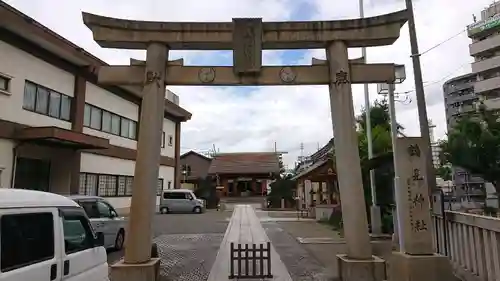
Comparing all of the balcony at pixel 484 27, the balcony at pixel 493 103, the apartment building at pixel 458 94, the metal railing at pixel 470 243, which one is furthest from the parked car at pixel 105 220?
the apartment building at pixel 458 94

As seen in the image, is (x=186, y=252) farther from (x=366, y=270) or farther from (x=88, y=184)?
(x=88, y=184)

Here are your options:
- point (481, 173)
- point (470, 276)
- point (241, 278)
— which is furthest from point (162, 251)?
point (481, 173)

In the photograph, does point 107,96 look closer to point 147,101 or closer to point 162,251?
point 162,251

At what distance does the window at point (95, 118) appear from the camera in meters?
24.3

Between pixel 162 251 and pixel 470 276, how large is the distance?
900 centimetres

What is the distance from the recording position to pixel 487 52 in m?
50.2

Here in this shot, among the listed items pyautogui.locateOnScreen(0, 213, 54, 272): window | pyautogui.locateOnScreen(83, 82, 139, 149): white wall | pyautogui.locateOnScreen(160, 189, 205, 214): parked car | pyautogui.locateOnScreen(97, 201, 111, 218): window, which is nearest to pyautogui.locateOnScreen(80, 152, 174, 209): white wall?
pyautogui.locateOnScreen(83, 82, 139, 149): white wall

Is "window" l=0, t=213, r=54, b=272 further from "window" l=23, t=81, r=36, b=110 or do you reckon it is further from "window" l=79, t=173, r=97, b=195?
"window" l=79, t=173, r=97, b=195

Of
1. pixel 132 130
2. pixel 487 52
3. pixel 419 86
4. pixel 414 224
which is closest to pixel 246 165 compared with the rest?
pixel 132 130

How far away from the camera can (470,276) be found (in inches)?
304

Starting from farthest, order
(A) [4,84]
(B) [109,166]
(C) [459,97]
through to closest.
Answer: (C) [459,97], (B) [109,166], (A) [4,84]

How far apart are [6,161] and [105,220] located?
307 inches

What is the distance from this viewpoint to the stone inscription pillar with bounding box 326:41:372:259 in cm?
846

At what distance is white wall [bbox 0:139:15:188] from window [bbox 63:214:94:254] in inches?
549
